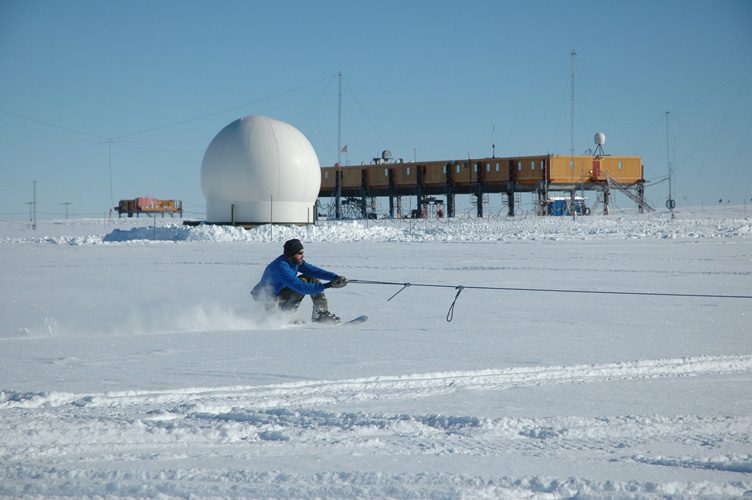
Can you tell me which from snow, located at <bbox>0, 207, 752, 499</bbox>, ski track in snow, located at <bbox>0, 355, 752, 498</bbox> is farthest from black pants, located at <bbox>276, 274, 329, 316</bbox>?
ski track in snow, located at <bbox>0, 355, 752, 498</bbox>

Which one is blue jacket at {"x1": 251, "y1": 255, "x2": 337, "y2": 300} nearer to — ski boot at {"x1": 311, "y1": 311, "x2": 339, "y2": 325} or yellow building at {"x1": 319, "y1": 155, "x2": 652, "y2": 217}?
ski boot at {"x1": 311, "y1": 311, "x2": 339, "y2": 325}

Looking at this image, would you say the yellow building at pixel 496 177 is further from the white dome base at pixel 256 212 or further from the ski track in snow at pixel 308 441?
the ski track in snow at pixel 308 441

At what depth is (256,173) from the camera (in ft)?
95.7

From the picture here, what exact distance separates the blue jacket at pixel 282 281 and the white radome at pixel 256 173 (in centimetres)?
2161

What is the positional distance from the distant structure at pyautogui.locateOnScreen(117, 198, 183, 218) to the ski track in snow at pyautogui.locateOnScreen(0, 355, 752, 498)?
232 feet

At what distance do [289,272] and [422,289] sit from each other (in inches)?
161

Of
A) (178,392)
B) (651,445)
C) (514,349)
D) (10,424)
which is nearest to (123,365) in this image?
(178,392)

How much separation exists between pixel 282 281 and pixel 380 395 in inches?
125

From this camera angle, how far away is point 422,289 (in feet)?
36.0

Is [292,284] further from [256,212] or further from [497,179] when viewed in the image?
[497,179]

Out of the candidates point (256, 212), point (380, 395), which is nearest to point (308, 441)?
point (380, 395)

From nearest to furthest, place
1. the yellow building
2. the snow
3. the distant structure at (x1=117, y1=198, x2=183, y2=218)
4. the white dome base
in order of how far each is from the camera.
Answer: the snow < the white dome base < the yellow building < the distant structure at (x1=117, y1=198, x2=183, y2=218)

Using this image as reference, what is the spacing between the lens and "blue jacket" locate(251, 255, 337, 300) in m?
7.26

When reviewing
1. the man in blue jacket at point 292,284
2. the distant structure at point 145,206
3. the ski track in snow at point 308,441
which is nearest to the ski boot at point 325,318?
the man in blue jacket at point 292,284
